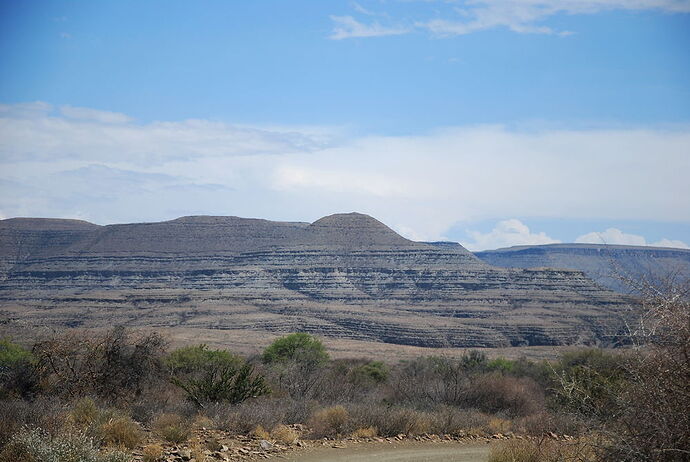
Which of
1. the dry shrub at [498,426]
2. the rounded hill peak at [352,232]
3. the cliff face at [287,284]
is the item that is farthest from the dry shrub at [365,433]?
the rounded hill peak at [352,232]

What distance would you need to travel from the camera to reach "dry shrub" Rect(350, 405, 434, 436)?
1992 centimetres

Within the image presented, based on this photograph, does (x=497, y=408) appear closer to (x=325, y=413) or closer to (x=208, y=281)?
(x=325, y=413)

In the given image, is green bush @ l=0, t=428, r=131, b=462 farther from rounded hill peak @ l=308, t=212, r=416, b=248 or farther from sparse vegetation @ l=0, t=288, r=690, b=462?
rounded hill peak @ l=308, t=212, r=416, b=248

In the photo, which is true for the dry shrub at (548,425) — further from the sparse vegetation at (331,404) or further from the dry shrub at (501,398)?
the dry shrub at (501,398)

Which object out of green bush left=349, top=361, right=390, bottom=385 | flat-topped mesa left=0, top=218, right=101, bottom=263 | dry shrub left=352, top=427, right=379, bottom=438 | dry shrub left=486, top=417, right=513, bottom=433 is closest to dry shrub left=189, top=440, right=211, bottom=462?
dry shrub left=352, top=427, right=379, bottom=438

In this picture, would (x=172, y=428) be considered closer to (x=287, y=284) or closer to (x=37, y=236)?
(x=287, y=284)

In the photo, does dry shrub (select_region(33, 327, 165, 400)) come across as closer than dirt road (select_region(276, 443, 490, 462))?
No

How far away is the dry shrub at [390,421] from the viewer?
65.4 feet

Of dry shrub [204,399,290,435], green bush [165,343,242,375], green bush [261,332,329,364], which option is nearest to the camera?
dry shrub [204,399,290,435]

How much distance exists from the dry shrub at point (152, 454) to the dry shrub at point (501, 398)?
50.9 feet

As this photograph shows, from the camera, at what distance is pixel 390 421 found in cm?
2003

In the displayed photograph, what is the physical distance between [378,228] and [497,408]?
10944 cm

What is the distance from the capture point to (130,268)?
122625 millimetres

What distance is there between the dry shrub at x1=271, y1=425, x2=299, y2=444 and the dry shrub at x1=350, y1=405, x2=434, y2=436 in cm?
213
